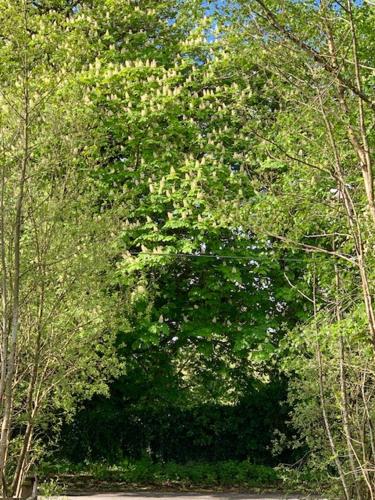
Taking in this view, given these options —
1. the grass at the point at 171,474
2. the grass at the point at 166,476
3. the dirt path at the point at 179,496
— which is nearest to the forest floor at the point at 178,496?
the dirt path at the point at 179,496

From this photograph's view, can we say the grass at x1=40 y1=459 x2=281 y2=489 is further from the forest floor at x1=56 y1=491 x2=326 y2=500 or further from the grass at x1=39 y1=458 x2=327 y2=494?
the forest floor at x1=56 y1=491 x2=326 y2=500

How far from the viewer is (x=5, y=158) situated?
7113 mm

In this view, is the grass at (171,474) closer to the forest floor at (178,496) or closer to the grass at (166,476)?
the grass at (166,476)

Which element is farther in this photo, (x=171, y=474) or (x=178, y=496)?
(x=171, y=474)

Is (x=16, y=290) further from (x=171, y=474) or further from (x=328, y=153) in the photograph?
(x=171, y=474)

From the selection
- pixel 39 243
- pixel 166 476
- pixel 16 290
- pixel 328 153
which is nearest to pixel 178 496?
pixel 166 476

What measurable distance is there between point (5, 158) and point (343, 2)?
12.9ft

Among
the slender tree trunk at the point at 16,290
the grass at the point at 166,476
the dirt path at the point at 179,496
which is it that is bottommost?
the dirt path at the point at 179,496

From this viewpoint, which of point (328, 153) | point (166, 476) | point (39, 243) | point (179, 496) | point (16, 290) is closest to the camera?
point (328, 153)

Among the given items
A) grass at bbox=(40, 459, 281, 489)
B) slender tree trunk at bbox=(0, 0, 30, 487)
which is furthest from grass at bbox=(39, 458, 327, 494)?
slender tree trunk at bbox=(0, 0, 30, 487)

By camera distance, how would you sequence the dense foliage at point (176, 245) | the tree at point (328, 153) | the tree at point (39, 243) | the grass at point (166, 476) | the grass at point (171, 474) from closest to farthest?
the tree at point (328, 153) → the dense foliage at point (176, 245) → the tree at point (39, 243) → the grass at point (166, 476) → the grass at point (171, 474)

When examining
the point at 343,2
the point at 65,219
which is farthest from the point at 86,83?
the point at 343,2

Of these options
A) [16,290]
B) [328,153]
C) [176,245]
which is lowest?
[16,290]

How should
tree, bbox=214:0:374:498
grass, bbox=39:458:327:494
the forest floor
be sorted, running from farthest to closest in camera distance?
1. grass, bbox=39:458:327:494
2. the forest floor
3. tree, bbox=214:0:374:498
